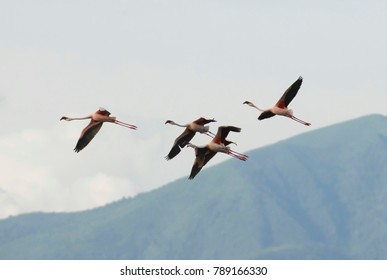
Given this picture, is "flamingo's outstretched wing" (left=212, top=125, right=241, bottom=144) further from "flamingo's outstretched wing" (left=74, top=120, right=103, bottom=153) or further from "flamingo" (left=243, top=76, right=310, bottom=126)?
"flamingo's outstretched wing" (left=74, top=120, right=103, bottom=153)

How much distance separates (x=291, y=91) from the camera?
5803cm

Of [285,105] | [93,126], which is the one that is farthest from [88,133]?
[285,105]

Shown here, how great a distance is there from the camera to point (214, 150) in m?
58.6

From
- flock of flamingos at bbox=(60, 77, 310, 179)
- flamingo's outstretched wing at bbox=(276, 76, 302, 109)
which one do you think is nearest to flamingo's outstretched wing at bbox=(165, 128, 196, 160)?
flock of flamingos at bbox=(60, 77, 310, 179)

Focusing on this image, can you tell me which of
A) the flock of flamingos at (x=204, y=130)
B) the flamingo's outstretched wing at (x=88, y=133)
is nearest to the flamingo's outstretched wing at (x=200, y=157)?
the flock of flamingos at (x=204, y=130)

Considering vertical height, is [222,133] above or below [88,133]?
above

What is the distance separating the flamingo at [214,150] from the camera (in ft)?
190

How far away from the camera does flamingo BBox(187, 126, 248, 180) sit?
57.9 metres

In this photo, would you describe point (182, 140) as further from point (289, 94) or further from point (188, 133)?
point (289, 94)
